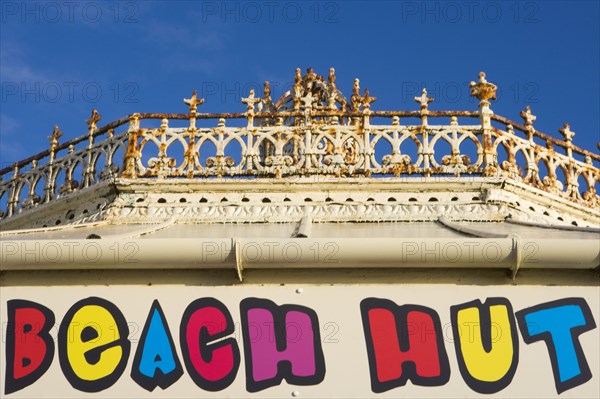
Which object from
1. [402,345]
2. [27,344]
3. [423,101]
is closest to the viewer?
[402,345]

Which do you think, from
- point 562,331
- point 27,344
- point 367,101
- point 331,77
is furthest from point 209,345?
point 331,77

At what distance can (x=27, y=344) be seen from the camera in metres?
7.45

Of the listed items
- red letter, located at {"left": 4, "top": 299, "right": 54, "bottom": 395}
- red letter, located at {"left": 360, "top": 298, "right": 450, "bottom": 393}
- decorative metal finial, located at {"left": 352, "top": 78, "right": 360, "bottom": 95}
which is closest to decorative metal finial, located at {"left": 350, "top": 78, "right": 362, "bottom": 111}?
decorative metal finial, located at {"left": 352, "top": 78, "right": 360, "bottom": 95}

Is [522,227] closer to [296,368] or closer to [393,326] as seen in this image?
[393,326]

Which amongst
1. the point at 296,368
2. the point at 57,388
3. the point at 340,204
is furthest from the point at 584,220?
the point at 57,388

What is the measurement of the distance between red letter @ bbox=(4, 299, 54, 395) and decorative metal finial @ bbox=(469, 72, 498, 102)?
19.6 feet

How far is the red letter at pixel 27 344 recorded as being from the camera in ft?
24.1

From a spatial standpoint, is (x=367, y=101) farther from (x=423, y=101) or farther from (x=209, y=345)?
(x=209, y=345)

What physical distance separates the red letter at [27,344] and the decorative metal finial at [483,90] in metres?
5.97

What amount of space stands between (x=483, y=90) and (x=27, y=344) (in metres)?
6.33

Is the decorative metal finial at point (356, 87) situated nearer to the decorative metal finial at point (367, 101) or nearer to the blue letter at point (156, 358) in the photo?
the decorative metal finial at point (367, 101)

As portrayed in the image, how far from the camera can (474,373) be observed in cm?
710

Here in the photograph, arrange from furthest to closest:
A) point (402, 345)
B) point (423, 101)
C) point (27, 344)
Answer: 1. point (423, 101)
2. point (27, 344)
3. point (402, 345)

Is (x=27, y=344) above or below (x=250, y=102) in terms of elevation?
below
